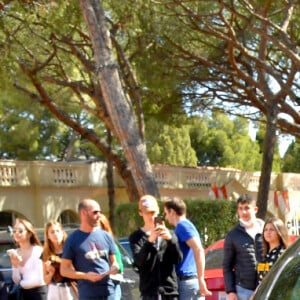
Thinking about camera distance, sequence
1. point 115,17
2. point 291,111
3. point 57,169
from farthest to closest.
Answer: point 57,169 → point 291,111 → point 115,17

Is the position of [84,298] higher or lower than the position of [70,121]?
lower

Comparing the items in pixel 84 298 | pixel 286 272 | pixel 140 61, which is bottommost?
pixel 84 298

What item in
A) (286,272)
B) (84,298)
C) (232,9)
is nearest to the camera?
(286,272)

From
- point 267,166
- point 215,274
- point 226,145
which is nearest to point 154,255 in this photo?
point 215,274

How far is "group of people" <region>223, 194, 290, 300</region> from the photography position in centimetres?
795

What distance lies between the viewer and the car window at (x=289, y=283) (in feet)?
12.5

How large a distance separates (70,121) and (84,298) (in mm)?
16232

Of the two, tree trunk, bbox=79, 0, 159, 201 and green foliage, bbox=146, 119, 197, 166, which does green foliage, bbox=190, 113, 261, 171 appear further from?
tree trunk, bbox=79, 0, 159, 201

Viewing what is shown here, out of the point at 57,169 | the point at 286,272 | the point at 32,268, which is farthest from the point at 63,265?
the point at 57,169

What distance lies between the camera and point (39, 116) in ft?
130

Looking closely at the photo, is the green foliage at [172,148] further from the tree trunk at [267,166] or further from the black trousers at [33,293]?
the black trousers at [33,293]

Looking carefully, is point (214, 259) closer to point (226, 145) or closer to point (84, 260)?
point (84, 260)

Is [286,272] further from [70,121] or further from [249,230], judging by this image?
[70,121]

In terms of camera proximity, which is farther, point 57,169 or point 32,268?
point 57,169
